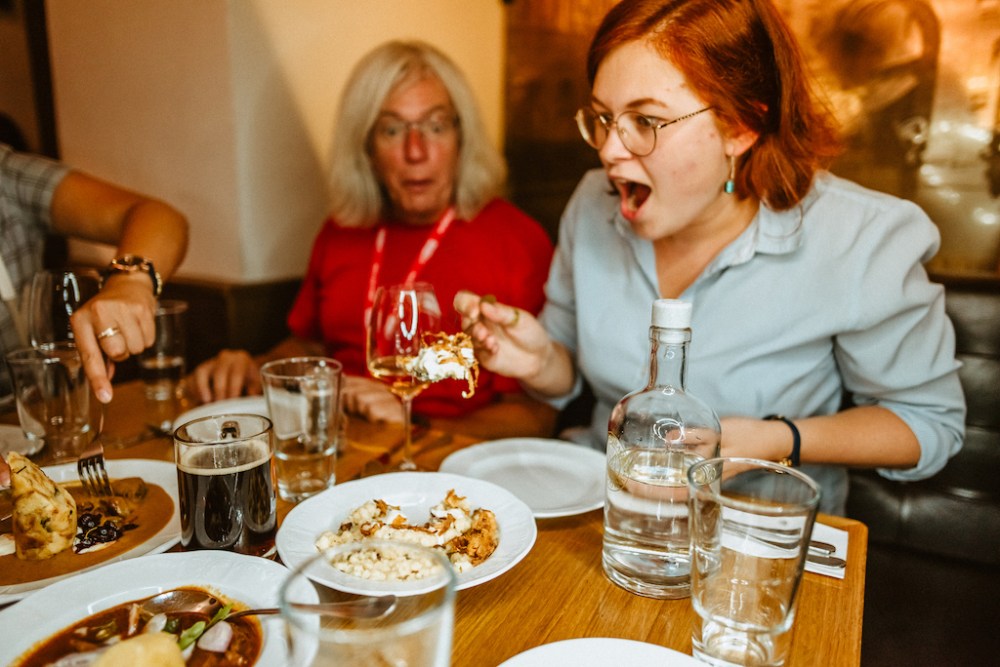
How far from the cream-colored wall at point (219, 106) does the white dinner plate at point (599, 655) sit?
82.6 inches

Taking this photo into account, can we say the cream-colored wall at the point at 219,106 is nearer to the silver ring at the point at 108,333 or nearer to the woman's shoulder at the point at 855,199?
the silver ring at the point at 108,333

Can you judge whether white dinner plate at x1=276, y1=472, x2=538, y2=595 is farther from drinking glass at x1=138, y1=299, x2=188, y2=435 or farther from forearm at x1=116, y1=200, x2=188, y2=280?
forearm at x1=116, y1=200, x2=188, y2=280

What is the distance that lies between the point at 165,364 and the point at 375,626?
1.19 meters

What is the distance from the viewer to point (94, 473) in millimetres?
1049

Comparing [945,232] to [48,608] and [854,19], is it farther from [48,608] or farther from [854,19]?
[48,608]

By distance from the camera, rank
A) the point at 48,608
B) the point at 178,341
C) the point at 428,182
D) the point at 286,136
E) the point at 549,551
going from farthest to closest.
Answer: the point at 286,136, the point at 428,182, the point at 178,341, the point at 549,551, the point at 48,608

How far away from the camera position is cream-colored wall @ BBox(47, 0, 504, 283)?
231 cm

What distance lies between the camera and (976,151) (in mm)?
2289

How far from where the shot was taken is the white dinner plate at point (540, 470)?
1.11 metres

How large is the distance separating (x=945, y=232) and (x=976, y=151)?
11.3 inches

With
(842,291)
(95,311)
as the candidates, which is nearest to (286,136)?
(95,311)

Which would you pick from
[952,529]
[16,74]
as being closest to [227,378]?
[952,529]

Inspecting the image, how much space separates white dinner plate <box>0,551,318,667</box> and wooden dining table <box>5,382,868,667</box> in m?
0.22

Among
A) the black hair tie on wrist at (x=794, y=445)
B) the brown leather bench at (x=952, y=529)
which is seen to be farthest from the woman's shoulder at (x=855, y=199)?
the black hair tie on wrist at (x=794, y=445)
